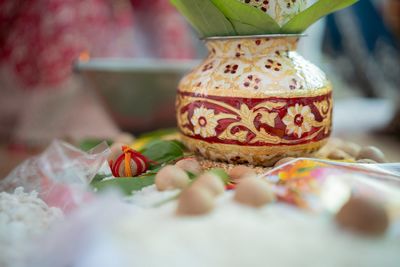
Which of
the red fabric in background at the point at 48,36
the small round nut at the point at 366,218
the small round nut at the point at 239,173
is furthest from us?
the red fabric in background at the point at 48,36

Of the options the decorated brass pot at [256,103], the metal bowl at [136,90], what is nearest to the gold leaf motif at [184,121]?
the decorated brass pot at [256,103]

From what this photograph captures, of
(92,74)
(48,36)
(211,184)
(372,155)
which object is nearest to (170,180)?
(211,184)

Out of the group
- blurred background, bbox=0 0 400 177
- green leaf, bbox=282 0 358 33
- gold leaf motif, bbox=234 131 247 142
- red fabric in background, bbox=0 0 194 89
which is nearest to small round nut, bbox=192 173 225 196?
gold leaf motif, bbox=234 131 247 142

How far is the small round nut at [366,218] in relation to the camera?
32cm

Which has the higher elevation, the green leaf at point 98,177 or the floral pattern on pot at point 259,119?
the floral pattern on pot at point 259,119

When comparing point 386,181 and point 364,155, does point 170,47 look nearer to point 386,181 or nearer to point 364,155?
point 364,155

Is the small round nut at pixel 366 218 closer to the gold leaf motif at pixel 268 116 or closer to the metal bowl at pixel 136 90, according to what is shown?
the gold leaf motif at pixel 268 116

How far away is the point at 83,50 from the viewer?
1.10m

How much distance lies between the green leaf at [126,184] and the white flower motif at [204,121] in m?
0.09

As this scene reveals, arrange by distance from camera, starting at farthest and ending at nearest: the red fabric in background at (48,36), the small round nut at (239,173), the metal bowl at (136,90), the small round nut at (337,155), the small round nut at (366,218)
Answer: the red fabric in background at (48,36)
the metal bowl at (136,90)
the small round nut at (337,155)
the small round nut at (239,173)
the small round nut at (366,218)

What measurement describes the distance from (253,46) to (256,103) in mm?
73

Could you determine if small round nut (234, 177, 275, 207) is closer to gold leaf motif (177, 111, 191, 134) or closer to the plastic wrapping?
the plastic wrapping

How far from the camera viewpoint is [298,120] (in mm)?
480

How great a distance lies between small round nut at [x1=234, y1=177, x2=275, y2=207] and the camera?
1.13 ft
